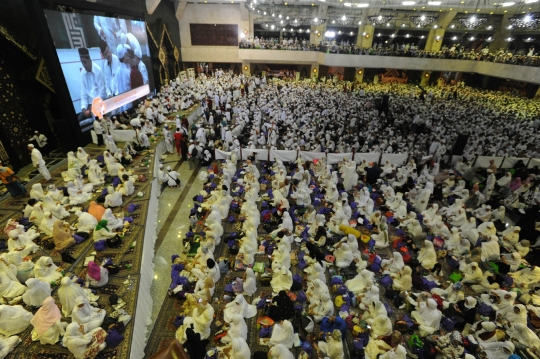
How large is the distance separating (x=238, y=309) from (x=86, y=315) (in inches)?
98.9

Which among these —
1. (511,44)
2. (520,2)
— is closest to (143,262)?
(520,2)

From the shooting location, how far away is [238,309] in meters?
5.28

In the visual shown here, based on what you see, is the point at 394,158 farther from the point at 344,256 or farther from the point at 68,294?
the point at 68,294

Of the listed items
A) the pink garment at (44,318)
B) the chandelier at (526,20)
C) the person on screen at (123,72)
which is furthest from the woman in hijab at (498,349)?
the person on screen at (123,72)

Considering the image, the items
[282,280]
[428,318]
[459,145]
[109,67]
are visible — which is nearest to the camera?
[428,318]

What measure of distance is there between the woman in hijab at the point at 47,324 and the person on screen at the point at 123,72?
1151 centimetres

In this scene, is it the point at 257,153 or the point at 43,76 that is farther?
the point at 257,153

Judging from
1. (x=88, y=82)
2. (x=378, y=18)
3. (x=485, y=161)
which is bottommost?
(x=485, y=161)

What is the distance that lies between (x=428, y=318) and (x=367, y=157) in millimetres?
6879

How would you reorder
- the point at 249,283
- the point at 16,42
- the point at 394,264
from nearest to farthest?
the point at 249,283, the point at 394,264, the point at 16,42

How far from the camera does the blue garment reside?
16.6 ft

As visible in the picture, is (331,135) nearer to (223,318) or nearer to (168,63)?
(223,318)

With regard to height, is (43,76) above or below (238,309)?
above

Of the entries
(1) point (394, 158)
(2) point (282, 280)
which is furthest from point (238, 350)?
(1) point (394, 158)
